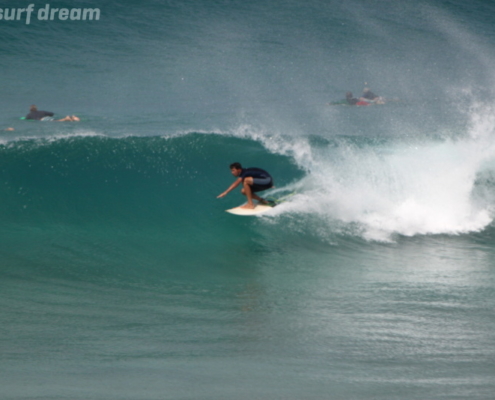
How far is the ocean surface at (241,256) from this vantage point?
4.72 m

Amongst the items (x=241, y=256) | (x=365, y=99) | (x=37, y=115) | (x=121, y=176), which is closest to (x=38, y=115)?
(x=37, y=115)

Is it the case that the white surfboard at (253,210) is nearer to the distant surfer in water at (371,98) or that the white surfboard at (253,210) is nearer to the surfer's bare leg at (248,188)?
the surfer's bare leg at (248,188)

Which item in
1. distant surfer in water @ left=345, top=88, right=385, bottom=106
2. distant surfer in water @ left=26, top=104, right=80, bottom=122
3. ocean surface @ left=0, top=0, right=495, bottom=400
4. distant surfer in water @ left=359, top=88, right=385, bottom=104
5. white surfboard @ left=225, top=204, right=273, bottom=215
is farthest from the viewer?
distant surfer in water @ left=359, top=88, right=385, bottom=104

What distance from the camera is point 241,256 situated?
28.5 feet

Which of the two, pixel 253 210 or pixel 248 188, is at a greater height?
pixel 248 188

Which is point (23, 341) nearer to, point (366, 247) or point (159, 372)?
point (159, 372)

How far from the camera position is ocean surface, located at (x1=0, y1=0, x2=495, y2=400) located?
15.5ft

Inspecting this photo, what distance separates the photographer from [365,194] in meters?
10.9

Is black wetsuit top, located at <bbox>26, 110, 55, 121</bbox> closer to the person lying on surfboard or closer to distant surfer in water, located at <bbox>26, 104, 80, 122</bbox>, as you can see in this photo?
distant surfer in water, located at <bbox>26, 104, 80, 122</bbox>

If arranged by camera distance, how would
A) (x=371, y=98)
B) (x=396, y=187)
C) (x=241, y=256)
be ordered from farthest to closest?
1. (x=371, y=98)
2. (x=396, y=187)
3. (x=241, y=256)

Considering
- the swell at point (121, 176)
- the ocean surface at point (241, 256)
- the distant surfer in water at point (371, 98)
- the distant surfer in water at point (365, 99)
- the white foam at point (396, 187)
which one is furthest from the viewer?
the distant surfer in water at point (371, 98)

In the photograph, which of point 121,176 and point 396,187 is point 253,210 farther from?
point 121,176

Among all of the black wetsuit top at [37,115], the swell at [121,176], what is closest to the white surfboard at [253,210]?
the swell at [121,176]

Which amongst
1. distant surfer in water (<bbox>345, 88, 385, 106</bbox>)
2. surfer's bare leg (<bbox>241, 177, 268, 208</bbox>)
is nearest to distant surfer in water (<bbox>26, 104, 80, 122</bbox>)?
distant surfer in water (<bbox>345, 88, 385, 106</bbox>)
